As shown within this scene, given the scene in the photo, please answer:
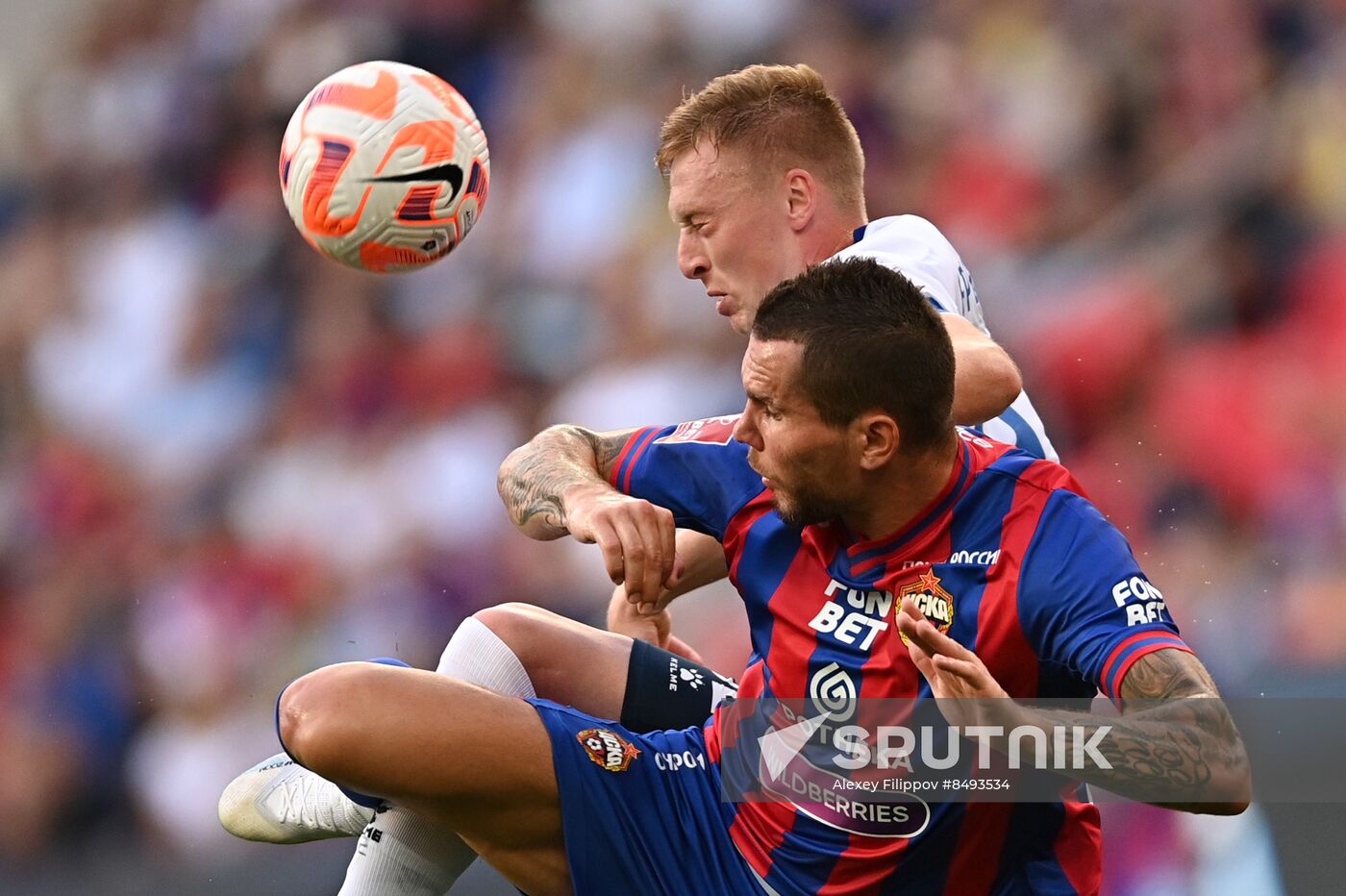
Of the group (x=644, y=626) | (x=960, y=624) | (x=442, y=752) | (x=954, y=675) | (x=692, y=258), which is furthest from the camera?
(x=692, y=258)

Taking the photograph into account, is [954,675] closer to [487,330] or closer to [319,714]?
[319,714]

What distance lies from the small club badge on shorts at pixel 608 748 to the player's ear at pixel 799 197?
1.41 m

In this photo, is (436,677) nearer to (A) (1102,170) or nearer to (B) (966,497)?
(B) (966,497)

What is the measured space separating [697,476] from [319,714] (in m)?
0.86

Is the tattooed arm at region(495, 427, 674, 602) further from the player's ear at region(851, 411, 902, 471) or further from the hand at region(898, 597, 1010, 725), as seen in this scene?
the hand at region(898, 597, 1010, 725)

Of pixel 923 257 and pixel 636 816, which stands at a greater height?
pixel 923 257

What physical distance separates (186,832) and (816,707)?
3.41 metres

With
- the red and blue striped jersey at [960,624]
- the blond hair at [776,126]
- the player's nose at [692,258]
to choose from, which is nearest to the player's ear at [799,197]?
the blond hair at [776,126]

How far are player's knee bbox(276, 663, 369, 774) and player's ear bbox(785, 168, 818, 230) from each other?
63.5 inches

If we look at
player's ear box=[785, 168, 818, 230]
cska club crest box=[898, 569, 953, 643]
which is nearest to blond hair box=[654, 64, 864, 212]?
player's ear box=[785, 168, 818, 230]

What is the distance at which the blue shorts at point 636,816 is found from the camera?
2785 mm

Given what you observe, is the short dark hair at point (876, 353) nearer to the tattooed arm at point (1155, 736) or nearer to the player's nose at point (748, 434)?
the player's nose at point (748, 434)

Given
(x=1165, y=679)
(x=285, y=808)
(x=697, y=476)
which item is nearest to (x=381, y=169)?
(x=697, y=476)

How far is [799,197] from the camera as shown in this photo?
3.76 meters
